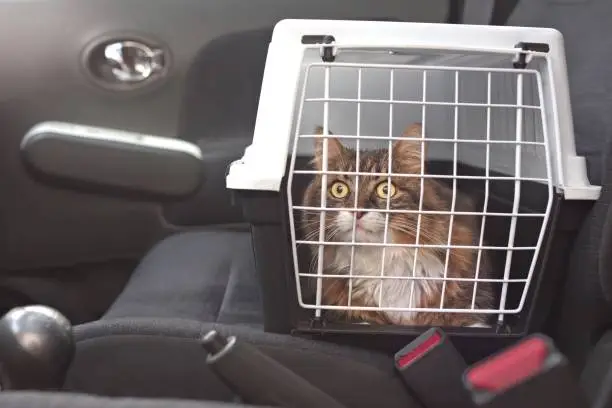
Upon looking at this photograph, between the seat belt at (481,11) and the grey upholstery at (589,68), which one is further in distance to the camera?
the seat belt at (481,11)

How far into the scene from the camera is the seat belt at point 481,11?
1449 millimetres

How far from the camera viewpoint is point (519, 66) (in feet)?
3.08

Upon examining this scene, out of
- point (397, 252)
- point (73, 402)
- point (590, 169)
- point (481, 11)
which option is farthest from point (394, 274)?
point (481, 11)

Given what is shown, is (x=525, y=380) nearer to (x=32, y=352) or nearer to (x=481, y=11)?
(x=32, y=352)

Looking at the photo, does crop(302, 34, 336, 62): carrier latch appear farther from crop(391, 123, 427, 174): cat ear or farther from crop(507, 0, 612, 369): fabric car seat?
crop(507, 0, 612, 369): fabric car seat

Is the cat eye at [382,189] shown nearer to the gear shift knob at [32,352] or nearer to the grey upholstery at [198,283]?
the grey upholstery at [198,283]

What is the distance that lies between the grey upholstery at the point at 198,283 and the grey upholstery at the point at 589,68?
577mm

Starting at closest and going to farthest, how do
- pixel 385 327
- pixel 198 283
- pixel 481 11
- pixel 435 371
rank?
pixel 435 371 < pixel 385 327 < pixel 198 283 < pixel 481 11

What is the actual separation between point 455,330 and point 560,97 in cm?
36

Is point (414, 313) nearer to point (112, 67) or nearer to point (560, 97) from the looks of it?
point (560, 97)

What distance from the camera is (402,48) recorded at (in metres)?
0.92

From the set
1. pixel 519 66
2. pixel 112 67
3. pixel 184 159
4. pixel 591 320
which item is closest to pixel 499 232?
pixel 591 320

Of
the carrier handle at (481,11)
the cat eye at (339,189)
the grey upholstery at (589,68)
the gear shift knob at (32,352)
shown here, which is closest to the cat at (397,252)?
the cat eye at (339,189)

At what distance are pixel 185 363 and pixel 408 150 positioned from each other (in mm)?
477
